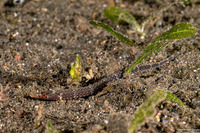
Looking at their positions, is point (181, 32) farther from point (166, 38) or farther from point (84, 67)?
point (84, 67)

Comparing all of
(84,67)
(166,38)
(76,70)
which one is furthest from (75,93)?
(166,38)

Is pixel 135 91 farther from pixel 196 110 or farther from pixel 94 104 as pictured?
pixel 196 110

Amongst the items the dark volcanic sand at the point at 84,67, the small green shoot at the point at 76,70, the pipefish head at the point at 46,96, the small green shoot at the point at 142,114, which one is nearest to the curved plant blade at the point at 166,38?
the dark volcanic sand at the point at 84,67

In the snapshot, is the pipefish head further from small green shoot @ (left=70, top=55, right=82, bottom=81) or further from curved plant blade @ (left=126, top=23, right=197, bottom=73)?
curved plant blade @ (left=126, top=23, right=197, bottom=73)

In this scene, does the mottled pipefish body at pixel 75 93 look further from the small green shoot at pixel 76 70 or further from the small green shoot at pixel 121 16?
the small green shoot at pixel 121 16

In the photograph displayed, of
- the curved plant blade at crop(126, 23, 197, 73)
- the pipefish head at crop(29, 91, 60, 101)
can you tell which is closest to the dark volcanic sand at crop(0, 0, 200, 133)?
the pipefish head at crop(29, 91, 60, 101)

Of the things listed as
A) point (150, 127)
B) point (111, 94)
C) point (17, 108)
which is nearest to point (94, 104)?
point (111, 94)
